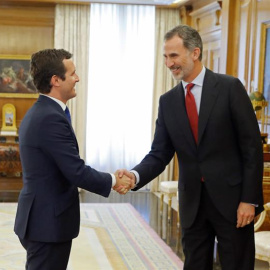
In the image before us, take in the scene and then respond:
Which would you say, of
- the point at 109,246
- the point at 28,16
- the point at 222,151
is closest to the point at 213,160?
the point at 222,151

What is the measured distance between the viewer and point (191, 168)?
10.3ft

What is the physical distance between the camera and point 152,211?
8.39 m

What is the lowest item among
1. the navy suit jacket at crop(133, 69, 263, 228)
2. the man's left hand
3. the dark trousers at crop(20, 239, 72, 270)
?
the dark trousers at crop(20, 239, 72, 270)

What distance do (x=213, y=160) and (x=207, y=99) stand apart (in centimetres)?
35

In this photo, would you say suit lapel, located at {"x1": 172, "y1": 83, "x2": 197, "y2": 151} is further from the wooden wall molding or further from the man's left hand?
the wooden wall molding

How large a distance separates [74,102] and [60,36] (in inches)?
48.8

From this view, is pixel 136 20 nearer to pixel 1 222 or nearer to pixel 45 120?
pixel 1 222

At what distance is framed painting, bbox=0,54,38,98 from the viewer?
1014 centimetres

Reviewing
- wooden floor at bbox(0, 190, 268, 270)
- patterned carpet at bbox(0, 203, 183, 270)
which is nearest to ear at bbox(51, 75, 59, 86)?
patterned carpet at bbox(0, 203, 183, 270)

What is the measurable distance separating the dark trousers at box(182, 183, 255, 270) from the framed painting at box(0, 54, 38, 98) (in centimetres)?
745

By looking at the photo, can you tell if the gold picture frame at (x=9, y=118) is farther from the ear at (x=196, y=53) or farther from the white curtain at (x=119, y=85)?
the ear at (x=196, y=53)

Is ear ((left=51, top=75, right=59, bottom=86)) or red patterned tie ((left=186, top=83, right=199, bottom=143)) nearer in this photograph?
ear ((left=51, top=75, right=59, bottom=86))

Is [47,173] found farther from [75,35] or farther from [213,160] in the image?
[75,35]

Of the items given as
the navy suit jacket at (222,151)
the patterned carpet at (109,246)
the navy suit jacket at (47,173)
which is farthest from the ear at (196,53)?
the patterned carpet at (109,246)
